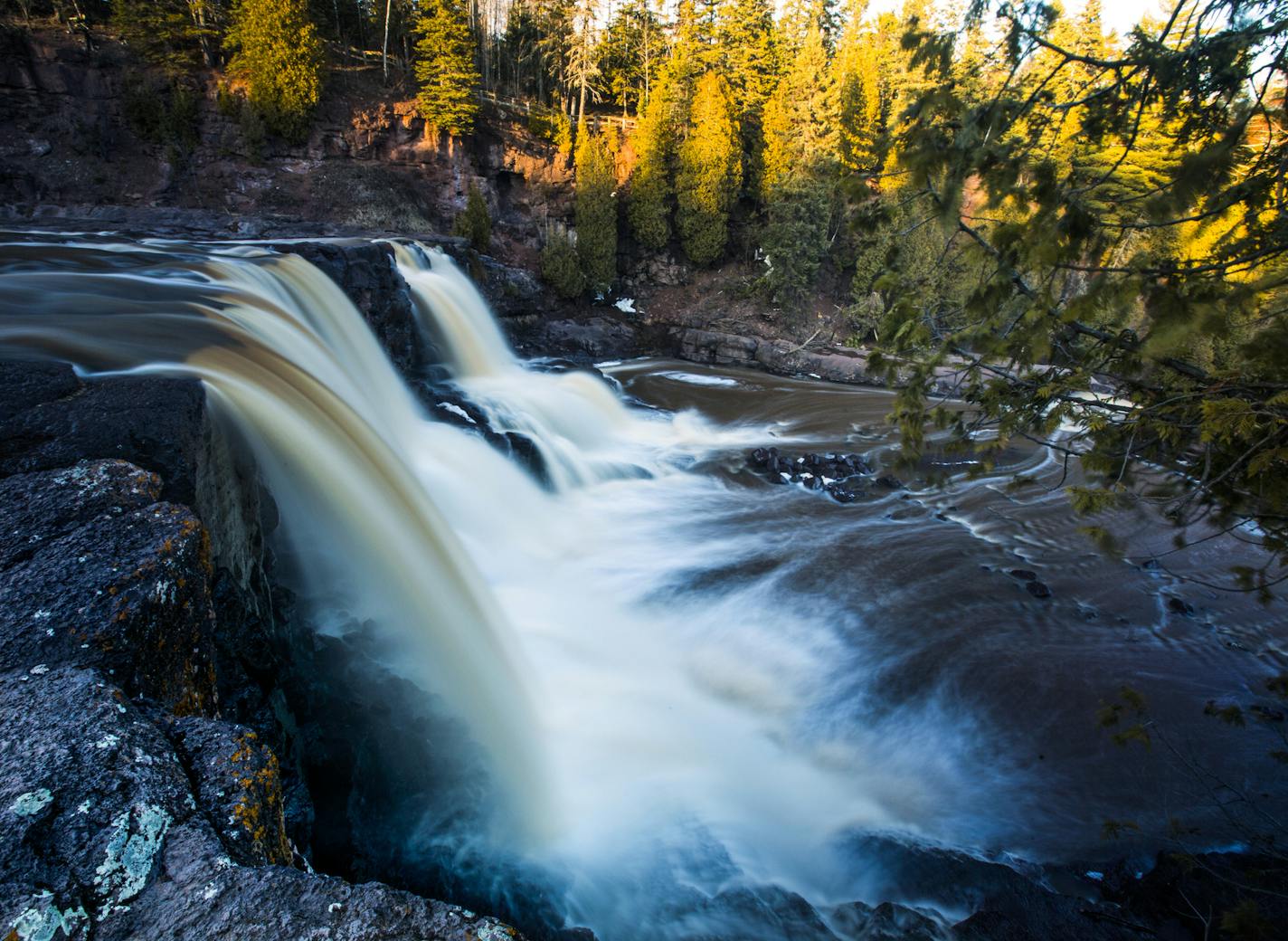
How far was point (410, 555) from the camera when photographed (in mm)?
5434

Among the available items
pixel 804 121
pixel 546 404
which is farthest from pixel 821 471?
pixel 804 121

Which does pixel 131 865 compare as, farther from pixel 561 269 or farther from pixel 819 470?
pixel 561 269

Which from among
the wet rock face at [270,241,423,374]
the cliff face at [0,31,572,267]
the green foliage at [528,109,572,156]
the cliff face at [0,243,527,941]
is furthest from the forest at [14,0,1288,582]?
the wet rock face at [270,241,423,374]

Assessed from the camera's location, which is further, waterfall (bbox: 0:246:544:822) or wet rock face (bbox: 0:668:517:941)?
waterfall (bbox: 0:246:544:822)

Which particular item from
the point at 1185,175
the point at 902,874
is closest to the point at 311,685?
the point at 902,874

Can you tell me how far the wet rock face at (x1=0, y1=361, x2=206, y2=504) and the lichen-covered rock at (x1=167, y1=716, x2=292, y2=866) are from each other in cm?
179

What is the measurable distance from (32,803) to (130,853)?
0.87 ft

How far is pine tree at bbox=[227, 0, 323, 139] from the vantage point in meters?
20.5

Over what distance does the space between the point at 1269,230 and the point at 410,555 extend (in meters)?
5.48

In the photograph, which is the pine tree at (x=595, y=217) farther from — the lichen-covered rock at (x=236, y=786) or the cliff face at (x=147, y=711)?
the lichen-covered rock at (x=236, y=786)

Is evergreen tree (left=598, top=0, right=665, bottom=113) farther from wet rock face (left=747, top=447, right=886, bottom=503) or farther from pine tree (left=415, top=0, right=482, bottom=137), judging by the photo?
wet rock face (left=747, top=447, right=886, bottom=503)

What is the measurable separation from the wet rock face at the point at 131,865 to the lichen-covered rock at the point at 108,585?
327 mm

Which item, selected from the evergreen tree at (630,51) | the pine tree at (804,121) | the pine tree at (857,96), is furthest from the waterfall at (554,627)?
the evergreen tree at (630,51)

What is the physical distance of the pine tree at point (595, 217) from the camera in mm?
22781
